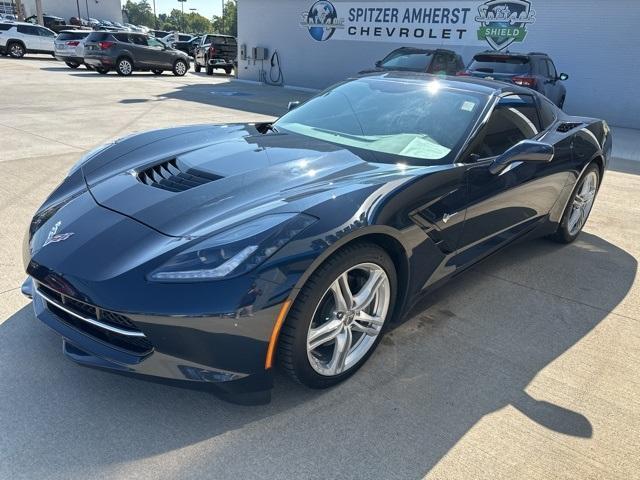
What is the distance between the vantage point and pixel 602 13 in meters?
12.8

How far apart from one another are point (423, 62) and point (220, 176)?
1025 cm

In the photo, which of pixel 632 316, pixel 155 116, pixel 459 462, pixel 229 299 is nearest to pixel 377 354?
pixel 459 462

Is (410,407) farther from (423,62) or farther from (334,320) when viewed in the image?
(423,62)

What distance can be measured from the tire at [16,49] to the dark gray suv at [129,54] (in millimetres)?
7987

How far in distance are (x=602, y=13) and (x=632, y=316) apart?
12293 millimetres

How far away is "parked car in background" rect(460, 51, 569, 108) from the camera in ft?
34.0

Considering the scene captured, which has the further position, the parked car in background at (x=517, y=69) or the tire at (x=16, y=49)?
the tire at (x=16, y=49)

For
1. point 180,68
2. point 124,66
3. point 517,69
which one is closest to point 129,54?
point 124,66

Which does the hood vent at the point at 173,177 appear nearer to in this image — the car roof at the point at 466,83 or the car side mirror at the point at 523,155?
the car side mirror at the point at 523,155

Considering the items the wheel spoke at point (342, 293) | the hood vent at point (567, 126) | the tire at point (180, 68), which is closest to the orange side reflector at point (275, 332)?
the wheel spoke at point (342, 293)

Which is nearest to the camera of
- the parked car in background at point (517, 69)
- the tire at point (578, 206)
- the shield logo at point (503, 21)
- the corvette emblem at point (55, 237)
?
the corvette emblem at point (55, 237)

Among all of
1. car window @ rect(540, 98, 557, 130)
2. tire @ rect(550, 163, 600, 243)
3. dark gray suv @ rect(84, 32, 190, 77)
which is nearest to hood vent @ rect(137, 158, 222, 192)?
car window @ rect(540, 98, 557, 130)

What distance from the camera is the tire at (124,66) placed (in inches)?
742

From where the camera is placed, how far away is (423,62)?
11734 mm
